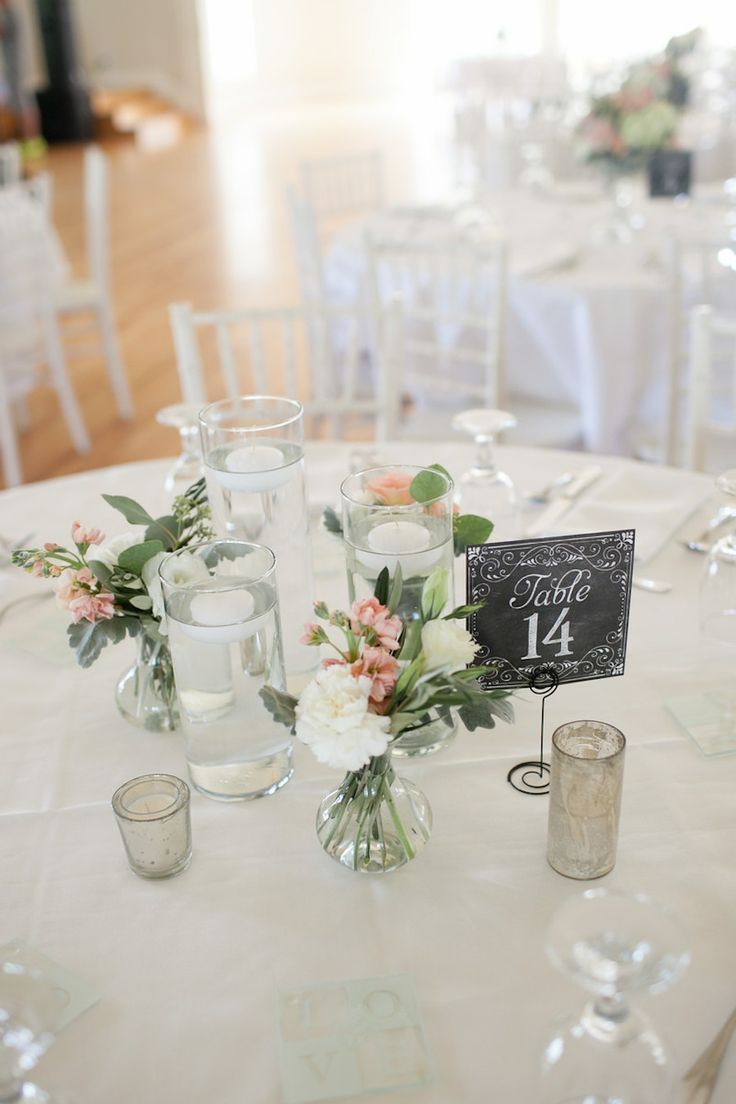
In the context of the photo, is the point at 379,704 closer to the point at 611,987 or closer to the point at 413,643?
the point at 413,643

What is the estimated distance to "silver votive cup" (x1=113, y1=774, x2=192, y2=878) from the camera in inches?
37.7

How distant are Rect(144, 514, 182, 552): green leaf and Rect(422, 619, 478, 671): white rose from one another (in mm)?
352

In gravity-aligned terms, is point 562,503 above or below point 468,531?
below

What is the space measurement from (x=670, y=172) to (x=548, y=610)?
9.54 feet

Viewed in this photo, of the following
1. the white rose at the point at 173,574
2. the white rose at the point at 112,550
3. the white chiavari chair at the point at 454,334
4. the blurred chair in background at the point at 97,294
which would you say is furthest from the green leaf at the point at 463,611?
the blurred chair in background at the point at 97,294

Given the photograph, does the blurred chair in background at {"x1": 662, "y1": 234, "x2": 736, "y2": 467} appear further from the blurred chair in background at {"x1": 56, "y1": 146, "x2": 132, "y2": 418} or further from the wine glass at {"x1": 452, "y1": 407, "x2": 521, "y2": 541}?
the blurred chair in background at {"x1": 56, "y1": 146, "x2": 132, "y2": 418}

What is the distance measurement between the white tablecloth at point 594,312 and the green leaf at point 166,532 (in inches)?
69.3

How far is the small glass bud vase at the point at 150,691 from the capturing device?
1146 millimetres

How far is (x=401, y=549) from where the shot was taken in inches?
40.3

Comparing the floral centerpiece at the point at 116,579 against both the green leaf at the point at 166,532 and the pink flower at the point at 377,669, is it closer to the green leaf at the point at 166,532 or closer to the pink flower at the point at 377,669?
the green leaf at the point at 166,532

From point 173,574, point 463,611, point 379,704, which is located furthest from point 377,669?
point 173,574

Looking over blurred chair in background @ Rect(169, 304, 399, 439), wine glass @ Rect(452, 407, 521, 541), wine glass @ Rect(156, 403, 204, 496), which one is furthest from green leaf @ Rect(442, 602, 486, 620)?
blurred chair in background @ Rect(169, 304, 399, 439)

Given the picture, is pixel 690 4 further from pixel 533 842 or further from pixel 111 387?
pixel 533 842

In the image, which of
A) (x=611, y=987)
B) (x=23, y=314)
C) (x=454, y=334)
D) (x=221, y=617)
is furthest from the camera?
(x=23, y=314)
